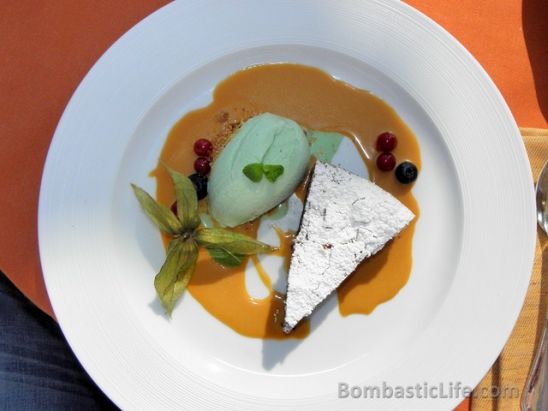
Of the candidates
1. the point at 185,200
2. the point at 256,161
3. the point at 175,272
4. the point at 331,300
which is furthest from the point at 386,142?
the point at 175,272

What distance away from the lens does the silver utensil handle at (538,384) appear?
1546 mm

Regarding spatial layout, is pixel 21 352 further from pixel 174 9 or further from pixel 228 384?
pixel 174 9

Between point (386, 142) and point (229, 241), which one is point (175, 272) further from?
point (386, 142)

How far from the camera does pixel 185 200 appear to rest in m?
1.65

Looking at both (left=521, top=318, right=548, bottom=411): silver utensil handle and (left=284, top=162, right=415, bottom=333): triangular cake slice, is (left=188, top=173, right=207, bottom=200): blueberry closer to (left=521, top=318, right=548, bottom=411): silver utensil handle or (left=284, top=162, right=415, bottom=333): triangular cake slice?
(left=284, top=162, right=415, bottom=333): triangular cake slice

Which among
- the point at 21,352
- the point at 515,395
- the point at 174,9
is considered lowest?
the point at 21,352

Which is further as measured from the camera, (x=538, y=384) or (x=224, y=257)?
(x=224, y=257)

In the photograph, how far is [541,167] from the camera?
5.35 ft

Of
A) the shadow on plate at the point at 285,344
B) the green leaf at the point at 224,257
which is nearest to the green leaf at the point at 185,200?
the green leaf at the point at 224,257

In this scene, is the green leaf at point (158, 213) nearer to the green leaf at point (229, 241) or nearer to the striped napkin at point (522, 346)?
the green leaf at point (229, 241)

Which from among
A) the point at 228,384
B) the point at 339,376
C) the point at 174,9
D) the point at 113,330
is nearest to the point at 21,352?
the point at 113,330

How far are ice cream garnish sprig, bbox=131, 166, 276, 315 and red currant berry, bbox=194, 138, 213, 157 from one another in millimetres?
122

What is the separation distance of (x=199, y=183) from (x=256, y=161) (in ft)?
0.64

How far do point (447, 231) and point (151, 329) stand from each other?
934 millimetres
